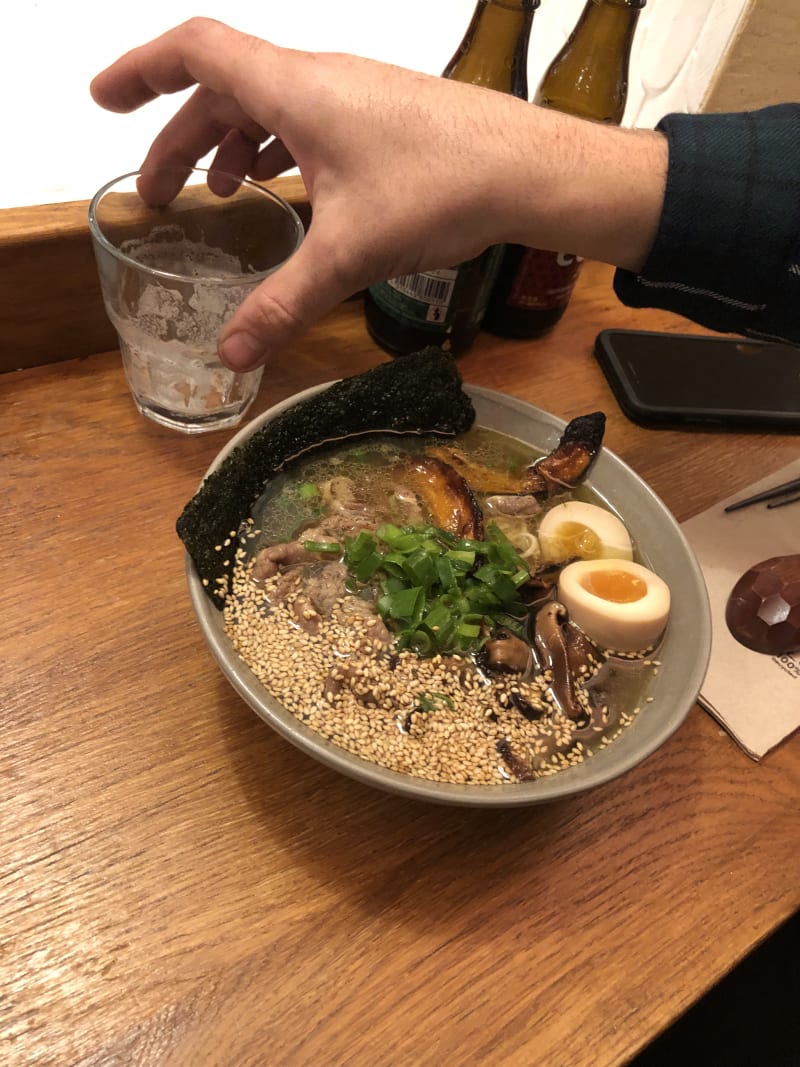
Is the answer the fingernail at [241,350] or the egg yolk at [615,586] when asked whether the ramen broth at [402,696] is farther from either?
the fingernail at [241,350]

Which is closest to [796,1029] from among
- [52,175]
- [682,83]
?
[52,175]

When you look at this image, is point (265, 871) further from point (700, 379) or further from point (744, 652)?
point (700, 379)

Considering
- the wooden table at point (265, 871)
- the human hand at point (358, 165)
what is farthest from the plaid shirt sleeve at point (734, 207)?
the wooden table at point (265, 871)

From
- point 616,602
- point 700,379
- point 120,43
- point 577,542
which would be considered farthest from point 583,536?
point 120,43

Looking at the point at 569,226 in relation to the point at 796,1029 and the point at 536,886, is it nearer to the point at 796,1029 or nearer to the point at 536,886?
the point at 536,886

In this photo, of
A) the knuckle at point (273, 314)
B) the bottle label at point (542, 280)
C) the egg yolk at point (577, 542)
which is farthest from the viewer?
the bottle label at point (542, 280)

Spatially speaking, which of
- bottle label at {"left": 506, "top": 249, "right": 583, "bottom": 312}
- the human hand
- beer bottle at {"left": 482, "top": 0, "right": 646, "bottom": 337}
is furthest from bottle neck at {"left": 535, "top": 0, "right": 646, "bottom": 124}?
the human hand
